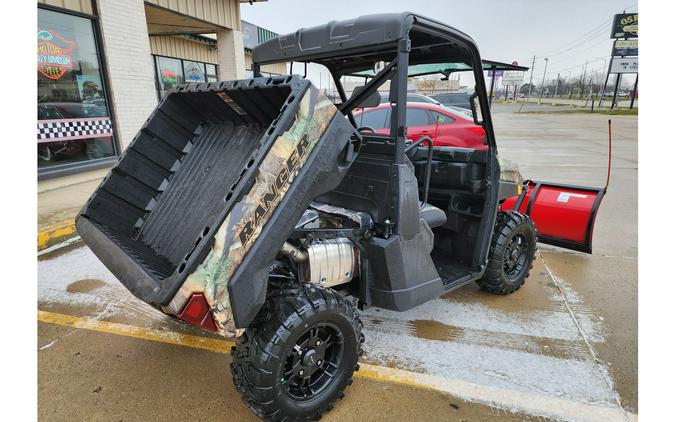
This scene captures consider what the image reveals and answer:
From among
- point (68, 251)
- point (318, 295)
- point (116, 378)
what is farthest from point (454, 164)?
point (68, 251)

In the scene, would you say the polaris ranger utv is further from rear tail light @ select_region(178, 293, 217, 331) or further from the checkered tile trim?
the checkered tile trim

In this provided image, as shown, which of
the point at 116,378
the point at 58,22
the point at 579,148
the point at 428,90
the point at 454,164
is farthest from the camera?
the point at 428,90

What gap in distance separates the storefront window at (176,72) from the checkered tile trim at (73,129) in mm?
4849

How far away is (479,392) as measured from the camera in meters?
2.48

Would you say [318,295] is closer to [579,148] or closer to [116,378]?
[116,378]

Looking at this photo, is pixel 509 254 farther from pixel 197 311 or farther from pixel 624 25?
pixel 624 25

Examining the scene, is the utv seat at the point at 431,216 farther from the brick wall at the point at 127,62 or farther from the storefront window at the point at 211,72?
the storefront window at the point at 211,72

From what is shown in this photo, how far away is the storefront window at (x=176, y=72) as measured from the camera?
503 inches

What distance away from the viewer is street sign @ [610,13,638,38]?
33375 millimetres

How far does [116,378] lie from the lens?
2.63 m

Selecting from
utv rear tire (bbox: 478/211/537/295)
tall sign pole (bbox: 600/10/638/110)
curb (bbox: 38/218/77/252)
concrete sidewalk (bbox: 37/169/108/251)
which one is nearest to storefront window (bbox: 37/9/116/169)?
concrete sidewalk (bbox: 37/169/108/251)

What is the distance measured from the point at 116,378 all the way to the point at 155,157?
5.05 ft

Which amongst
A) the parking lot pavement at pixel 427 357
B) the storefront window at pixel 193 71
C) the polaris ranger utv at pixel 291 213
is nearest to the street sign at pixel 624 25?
the storefront window at pixel 193 71

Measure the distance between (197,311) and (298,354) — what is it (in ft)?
2.17
